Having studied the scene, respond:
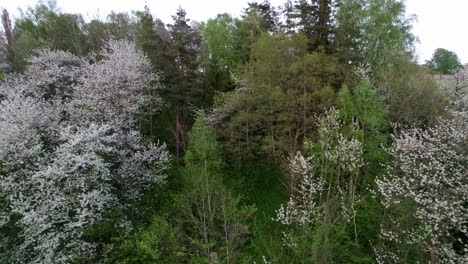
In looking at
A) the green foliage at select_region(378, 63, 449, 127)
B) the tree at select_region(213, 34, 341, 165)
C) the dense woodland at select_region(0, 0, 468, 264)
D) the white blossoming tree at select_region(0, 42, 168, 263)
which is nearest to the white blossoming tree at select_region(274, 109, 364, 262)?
the dense woodland at select_region(0, 0, 468, 264)

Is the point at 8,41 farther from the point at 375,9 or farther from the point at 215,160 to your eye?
the point at 375,9

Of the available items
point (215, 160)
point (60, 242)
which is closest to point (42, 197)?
point (60, 242)

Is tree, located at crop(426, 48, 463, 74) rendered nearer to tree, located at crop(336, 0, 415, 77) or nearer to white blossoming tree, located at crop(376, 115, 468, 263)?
tree, located at crop(336, 0, 415, 77)

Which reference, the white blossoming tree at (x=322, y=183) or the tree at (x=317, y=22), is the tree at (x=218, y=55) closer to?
the tree at (x=317, y=22)

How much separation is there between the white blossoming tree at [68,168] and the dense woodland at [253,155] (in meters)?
0.10

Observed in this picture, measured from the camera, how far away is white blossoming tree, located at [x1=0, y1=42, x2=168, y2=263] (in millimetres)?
15789

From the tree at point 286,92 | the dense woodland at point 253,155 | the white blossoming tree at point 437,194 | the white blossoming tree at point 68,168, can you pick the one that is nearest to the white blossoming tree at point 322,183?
the dense woodland at point 253,155

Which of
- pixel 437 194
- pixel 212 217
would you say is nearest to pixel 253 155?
pixel 212 217

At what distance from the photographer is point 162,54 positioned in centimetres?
2564

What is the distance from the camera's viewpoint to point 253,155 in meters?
21.8

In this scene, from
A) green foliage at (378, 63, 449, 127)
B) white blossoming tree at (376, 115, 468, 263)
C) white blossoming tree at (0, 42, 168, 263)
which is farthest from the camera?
green foliage at (378, 63, 449, 127)

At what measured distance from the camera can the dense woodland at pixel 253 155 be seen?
14758 mm

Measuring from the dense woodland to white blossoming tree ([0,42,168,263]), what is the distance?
0.10m

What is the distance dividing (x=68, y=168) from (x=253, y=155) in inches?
426
